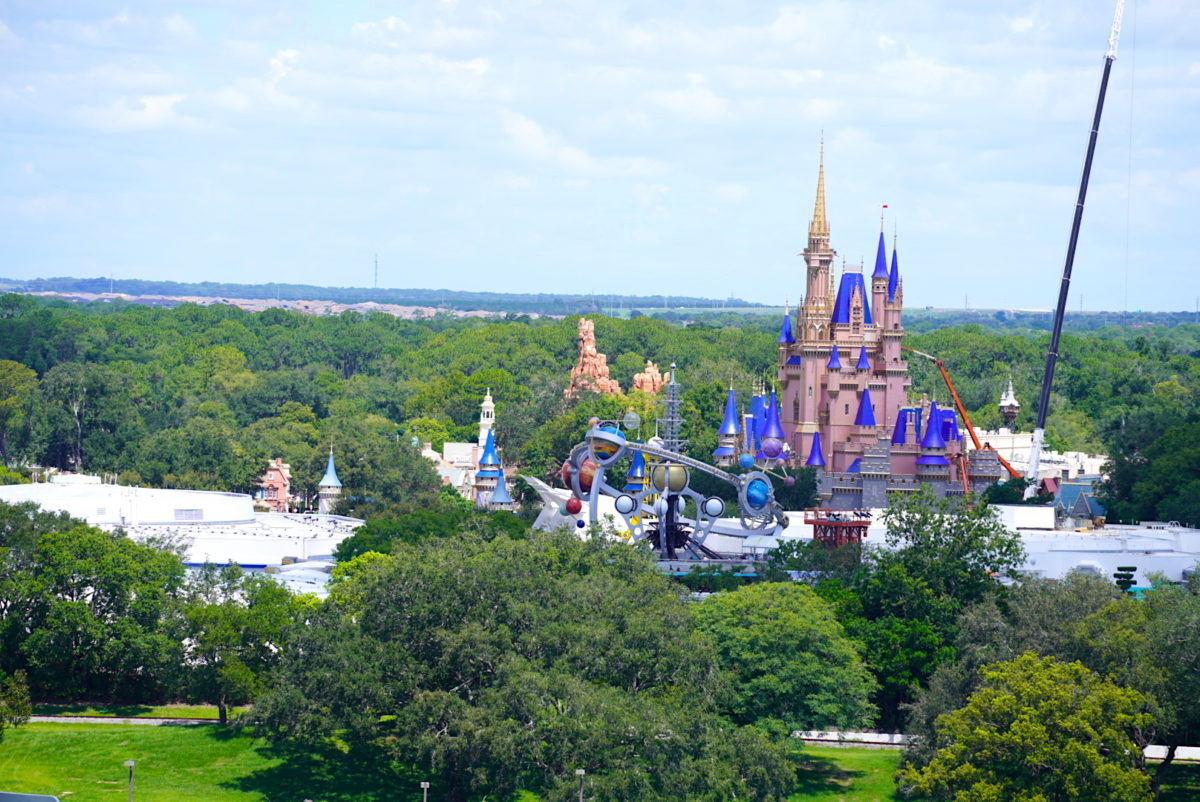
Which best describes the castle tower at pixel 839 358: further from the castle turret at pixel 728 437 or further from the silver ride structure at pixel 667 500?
the silver ride structure at pixel 667 500

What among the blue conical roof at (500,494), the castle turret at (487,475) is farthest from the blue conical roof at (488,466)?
the blue conical roof at (500,494)

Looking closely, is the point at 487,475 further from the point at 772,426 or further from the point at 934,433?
the point at 934,433

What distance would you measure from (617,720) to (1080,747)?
12211 mm

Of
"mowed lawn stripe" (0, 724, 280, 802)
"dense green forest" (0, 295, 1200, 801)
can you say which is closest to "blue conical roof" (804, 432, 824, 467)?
"dense green forest" (0, 295, 1200, 801)

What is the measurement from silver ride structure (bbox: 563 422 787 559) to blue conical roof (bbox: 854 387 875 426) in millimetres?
24466

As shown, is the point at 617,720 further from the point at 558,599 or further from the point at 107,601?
the point at 107,601

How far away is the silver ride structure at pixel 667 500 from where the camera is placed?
79562 millimetres

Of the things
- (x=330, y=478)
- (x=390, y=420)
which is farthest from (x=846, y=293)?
(x=390, y=420)

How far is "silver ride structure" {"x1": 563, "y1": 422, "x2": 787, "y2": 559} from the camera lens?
79562 mm

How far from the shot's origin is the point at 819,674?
62.4 meters

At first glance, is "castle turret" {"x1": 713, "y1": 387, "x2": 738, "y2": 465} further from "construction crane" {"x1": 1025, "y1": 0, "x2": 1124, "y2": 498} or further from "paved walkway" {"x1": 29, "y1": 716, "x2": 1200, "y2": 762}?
"paved walkway" {"x1": 29, "y1": 716, "x2": 1200, "y2": 762}

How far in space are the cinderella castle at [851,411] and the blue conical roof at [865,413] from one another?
5 cm

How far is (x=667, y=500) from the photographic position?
8169 cm

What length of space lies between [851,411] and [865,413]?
358 cm
